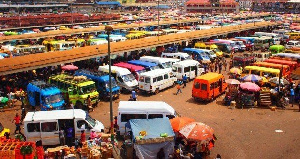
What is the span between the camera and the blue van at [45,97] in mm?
19891

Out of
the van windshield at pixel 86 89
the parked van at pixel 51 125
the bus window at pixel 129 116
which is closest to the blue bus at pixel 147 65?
the van windshield at pixel 86 89

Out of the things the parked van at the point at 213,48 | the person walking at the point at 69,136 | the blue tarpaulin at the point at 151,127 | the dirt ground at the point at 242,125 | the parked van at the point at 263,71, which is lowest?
the dirt ground at the point at 242,125

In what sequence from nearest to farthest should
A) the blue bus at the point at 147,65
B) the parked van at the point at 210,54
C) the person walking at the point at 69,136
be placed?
1. the person walking at the point at 69,136
2. the blue bus at the point at 147,65
3. the parked van at the point at 210,54

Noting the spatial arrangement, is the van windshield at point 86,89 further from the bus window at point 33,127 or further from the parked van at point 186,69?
the parked van at point 186,69

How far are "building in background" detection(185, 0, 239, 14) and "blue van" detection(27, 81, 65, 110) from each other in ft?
397

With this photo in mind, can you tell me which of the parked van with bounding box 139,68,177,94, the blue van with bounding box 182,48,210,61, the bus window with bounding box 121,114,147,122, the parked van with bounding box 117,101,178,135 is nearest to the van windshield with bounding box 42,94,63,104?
the parked van with bounding box 117,101,178,135

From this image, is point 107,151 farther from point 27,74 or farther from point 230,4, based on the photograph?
point 230,4

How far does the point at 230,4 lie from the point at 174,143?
13004 centimetres

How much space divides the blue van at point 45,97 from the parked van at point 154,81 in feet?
22.7

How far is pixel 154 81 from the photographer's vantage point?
24.6 meters

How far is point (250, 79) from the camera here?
23766 millimetres

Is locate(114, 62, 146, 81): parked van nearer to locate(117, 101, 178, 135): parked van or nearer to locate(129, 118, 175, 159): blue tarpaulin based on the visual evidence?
locate(117, 101, 178, 135): parked van

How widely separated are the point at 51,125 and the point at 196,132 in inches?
283

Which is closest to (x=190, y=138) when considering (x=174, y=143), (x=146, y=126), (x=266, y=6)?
(x=174, y=143)
